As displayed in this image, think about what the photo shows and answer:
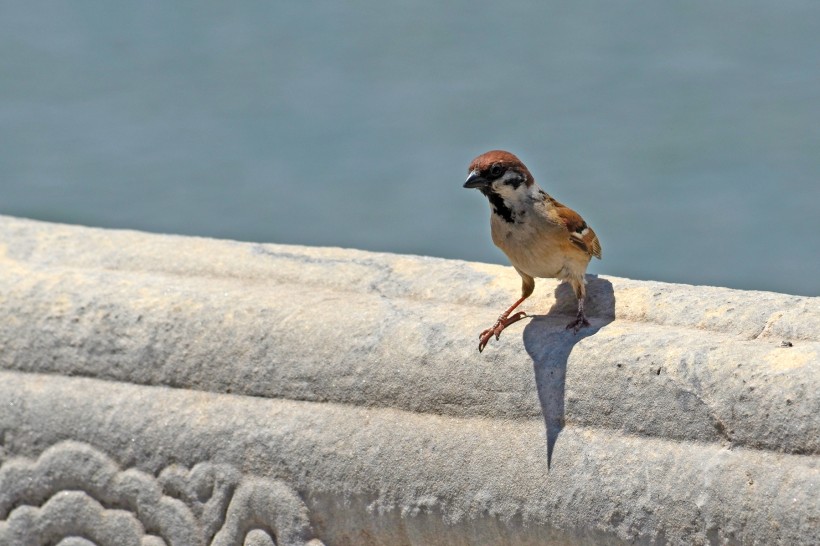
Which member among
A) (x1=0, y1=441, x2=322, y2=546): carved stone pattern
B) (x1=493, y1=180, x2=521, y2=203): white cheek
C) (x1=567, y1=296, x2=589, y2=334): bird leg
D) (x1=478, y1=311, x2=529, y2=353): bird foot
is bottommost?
(x1=0, y1=441, x2=322, y2=546): carved stone pattern

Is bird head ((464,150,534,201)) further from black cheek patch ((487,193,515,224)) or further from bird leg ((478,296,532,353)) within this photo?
bird leg ((478,296,532,353))

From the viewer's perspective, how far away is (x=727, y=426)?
2674mm

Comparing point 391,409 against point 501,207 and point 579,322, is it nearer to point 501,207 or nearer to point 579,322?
point 579,322

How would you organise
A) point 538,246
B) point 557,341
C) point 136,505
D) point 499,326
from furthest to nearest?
point 538,246 → point 136,505 → point 499,326 → point 557,341

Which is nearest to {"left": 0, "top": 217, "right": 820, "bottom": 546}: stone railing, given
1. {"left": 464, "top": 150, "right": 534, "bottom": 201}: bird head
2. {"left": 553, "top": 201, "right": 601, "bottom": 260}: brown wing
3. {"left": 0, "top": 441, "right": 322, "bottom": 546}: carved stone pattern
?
{"left": 0, "top": 441, "right": 322, "bottom": 546}: carved stone pattern

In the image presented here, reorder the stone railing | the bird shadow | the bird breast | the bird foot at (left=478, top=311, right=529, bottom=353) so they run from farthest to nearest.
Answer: the bird breast, the bird foot at (left=478, top=311, right=529, bottom=353), the bird shadow, the stone railing

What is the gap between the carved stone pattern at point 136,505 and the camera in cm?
311

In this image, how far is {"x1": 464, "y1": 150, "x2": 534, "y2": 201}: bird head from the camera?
3.45 m

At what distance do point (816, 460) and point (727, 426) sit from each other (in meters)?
0.19

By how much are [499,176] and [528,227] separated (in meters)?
0.16

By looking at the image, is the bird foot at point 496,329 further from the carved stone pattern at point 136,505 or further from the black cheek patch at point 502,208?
the carved stone pattern at point 136,505

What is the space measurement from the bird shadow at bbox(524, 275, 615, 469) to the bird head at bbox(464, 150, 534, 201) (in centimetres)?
32

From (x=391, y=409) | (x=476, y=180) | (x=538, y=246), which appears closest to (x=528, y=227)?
(x=538, y=246)

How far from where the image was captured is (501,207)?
3529 mm
